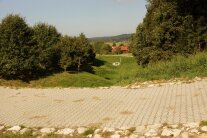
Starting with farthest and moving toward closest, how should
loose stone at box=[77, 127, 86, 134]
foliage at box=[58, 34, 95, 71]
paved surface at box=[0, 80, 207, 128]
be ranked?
1. foliage at box=[58, 34, 95, 71]
2. paved surface at box=[0, 80, 207, 128]
3. loose stone at box=[77, 127, 86, 134]

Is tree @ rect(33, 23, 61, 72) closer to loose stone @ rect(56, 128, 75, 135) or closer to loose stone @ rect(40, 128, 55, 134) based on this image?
loose stone @ rect(40, 128, 55, 134)

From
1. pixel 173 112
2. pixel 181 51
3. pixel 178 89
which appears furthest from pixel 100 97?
pixel 181 51

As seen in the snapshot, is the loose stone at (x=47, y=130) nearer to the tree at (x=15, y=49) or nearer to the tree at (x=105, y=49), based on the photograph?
the tree at (x=15, y=49)

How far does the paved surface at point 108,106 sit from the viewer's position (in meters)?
9.38

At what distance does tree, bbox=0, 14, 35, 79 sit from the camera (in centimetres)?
2994

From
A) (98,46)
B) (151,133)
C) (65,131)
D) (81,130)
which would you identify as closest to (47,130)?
(65,131)

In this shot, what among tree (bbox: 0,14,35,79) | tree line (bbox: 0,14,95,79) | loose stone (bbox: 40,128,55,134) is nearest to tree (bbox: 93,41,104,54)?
tree line (bbox: 0,14,95,79)

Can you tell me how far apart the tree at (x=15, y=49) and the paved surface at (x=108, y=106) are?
14.7m

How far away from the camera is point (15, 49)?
30.9 m

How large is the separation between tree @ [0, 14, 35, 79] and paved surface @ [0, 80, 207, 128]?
1475 cm

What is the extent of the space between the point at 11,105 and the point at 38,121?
361 cm

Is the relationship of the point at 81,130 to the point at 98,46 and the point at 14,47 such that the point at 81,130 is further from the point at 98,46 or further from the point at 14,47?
the point at 98,46

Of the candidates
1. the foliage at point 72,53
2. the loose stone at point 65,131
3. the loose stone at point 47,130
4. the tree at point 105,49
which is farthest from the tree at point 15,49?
the tree at point 105,49

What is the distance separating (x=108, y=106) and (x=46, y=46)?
95.7ft
